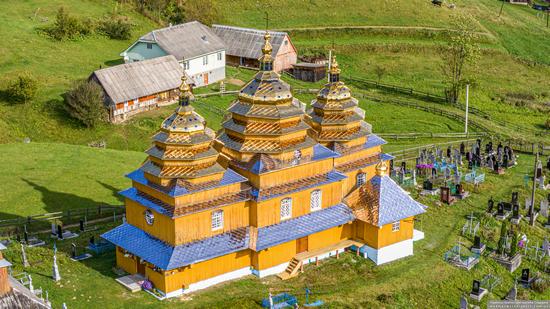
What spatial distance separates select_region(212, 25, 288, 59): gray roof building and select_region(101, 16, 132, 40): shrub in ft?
31.9

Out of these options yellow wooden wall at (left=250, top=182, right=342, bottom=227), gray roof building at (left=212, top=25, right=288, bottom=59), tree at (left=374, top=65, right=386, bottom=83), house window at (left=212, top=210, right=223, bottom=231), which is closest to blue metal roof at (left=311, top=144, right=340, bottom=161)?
yellow wooden wall at (left=250, top=182, right=342, bottom=227)

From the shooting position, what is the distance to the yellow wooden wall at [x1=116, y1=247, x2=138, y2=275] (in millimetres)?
40344

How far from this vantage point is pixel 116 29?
283ft

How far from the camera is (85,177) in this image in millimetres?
54062

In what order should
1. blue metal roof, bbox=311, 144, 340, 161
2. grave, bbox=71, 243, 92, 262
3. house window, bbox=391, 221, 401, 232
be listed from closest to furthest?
grave, bbox=71, 243, 92, 262
blue metal roof, bbox=311, 144, 340, 161
house window, bbox=391, 221, 401, 232

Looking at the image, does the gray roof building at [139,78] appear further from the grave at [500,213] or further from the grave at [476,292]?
the grave at [476,292]

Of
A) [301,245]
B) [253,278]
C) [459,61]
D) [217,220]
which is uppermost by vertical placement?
[459,61]

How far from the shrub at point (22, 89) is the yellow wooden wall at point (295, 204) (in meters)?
32.3

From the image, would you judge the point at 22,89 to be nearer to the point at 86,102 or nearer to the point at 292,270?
the point at 86,102

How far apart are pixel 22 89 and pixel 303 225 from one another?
33489 millimetres

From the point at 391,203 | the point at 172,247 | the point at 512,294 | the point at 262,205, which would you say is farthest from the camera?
the point at 391,203

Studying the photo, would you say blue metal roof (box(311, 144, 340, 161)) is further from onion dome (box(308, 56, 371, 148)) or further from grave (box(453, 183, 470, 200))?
grave (box(453, 183, 470, 200))

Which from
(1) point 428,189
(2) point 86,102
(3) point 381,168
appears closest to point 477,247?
(3) point 381,168

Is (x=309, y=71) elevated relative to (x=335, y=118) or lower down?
lower down
